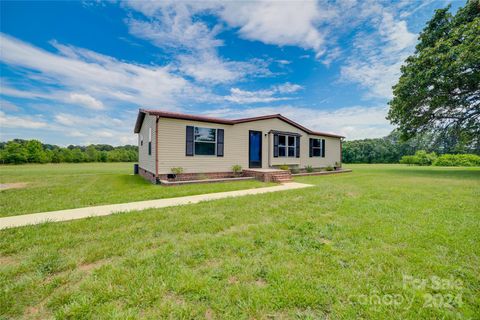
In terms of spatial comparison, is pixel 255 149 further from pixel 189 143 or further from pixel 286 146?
pixel 189 143

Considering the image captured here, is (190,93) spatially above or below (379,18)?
below

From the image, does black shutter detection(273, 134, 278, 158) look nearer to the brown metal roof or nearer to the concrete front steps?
the brown metal roof

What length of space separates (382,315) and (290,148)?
1248cm

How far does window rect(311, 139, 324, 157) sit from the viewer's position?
50.4ft

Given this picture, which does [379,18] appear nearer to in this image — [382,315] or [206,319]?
[382,315]

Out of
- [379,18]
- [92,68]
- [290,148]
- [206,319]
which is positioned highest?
[379,18]

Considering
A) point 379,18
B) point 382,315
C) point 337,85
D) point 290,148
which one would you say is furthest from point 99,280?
point 337,85

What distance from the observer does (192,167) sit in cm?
986

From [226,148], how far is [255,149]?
2126 mm

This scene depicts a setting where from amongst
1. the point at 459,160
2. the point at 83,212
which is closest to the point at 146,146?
the point at 83,212

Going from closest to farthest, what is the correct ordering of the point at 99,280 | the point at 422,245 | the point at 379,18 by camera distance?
the point at 99,280, the point at 422,245, the point at 379,18

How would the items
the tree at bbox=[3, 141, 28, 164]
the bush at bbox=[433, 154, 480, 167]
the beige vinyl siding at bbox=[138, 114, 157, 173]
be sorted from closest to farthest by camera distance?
the beige vinyl siding at bbox=[138, 114, 157, 173] → the bush at bbox=[433, 154, 480, 167] → the tree at bbox=[3, 141, 28, 164]

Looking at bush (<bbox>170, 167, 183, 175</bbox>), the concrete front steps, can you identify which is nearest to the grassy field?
bush (<bbox>170, 167, 183, 175</bbox>)

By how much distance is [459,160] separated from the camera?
26094 millimetres
